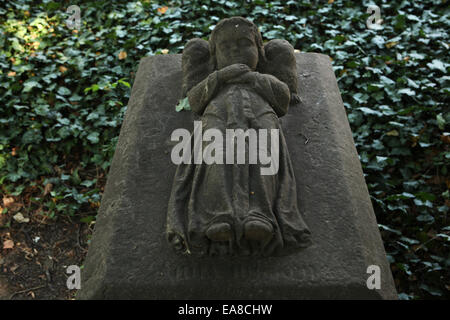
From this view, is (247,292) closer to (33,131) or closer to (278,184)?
(278,184)

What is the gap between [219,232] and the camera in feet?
6.27

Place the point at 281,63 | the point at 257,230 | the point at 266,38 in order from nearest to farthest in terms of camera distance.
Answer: the point at 257,230 → the point at 281,63 → the point at 266,38

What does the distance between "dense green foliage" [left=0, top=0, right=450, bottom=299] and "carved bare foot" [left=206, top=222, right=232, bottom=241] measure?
1713 millimetres

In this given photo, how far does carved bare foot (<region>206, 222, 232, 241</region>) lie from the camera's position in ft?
6.24

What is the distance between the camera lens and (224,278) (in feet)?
6.68

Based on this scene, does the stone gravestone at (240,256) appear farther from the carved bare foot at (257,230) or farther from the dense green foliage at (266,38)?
the dense green foliage at (266,38)

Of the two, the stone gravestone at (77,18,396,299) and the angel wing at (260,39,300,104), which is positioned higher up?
the angel wing at (260,39,300,104)

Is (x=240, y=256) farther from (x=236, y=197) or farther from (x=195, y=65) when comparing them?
(x=195, y=65)

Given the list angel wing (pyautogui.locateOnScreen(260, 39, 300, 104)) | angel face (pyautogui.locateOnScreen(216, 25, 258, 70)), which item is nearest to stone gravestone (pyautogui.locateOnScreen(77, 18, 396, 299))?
angel wing (pyautogui.locateOnScreen(260, 39, 300, 104))

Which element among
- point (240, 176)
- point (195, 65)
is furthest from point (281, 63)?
point (240, 176)

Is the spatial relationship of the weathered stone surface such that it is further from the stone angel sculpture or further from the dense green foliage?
the dense green foliage

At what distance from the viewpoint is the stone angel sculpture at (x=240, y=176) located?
6.58 ft

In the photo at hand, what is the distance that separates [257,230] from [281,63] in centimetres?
145

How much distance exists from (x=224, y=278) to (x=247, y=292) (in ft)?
0.45
